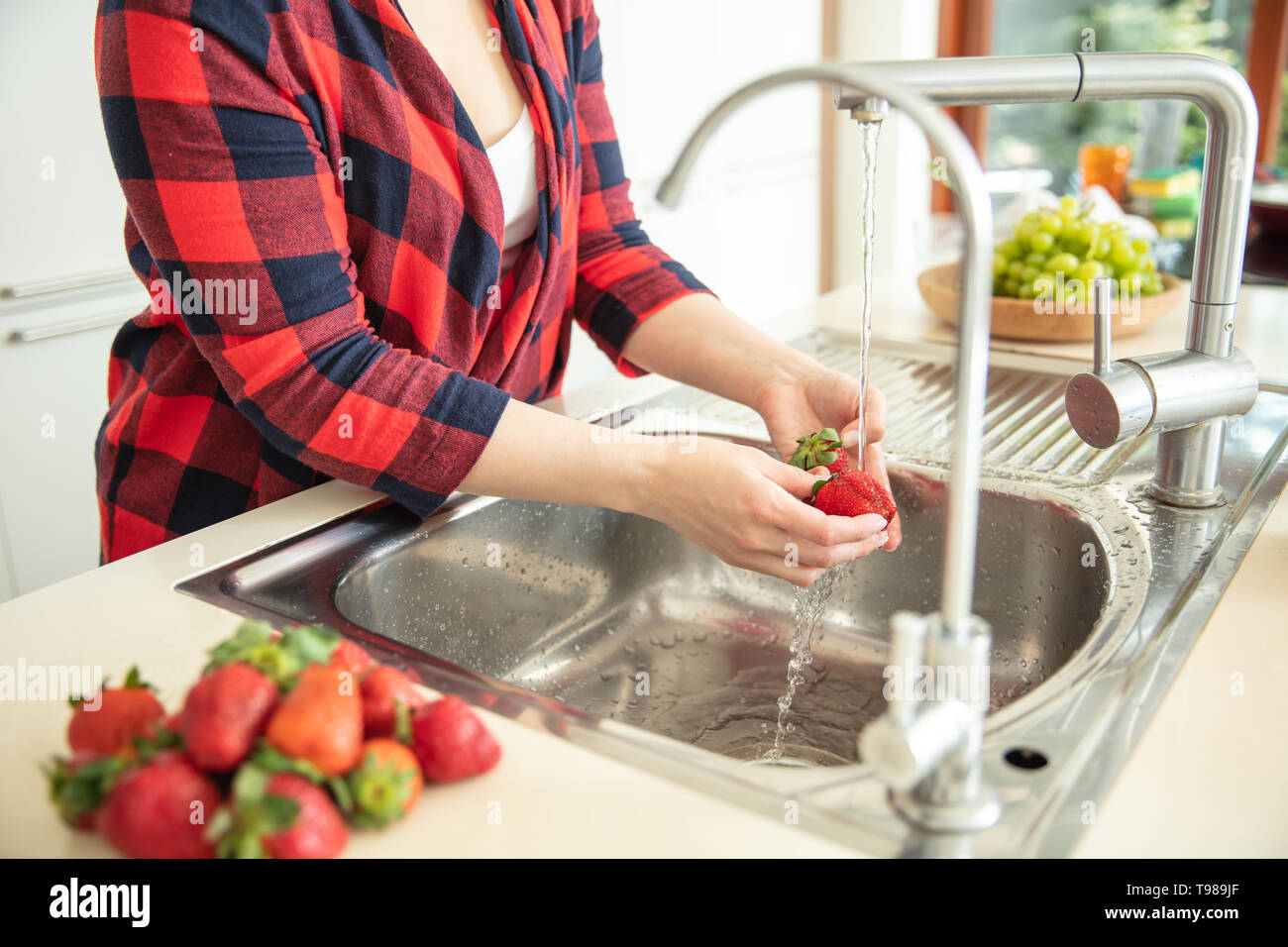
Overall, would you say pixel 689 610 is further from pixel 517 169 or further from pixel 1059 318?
pixel 1059 318

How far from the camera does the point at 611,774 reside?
2.07 ft

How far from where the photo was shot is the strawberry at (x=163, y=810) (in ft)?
1.72

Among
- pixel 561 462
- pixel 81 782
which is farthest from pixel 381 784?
pixel 561 462

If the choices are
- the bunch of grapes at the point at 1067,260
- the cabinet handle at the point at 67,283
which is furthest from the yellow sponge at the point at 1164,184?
the cabinet handle at the point at 67,283

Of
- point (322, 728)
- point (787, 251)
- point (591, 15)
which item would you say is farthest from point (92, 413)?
point (787, 251)

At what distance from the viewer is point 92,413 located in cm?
209

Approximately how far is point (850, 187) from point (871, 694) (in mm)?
3406

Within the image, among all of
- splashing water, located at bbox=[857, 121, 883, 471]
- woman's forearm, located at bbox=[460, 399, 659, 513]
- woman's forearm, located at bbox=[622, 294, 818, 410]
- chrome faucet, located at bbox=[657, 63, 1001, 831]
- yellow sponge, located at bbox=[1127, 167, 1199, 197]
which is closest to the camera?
chrome faucet, located at bbox=[657, 63, 1001, 831]

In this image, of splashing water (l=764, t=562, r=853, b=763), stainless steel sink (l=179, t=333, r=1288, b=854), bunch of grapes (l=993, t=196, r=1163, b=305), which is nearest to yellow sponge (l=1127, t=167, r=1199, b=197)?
bunch of grapes (l=993, t=196, r=1163, b=305)

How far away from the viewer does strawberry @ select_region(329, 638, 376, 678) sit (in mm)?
615

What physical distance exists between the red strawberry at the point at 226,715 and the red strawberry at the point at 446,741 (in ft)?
0.29

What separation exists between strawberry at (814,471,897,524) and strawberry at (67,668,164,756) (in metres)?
0.51

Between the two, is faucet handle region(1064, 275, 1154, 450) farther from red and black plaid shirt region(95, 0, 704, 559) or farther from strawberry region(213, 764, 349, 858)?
strawberry region(213, 764, 349, 858)

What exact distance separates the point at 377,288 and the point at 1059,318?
90 centimetres
